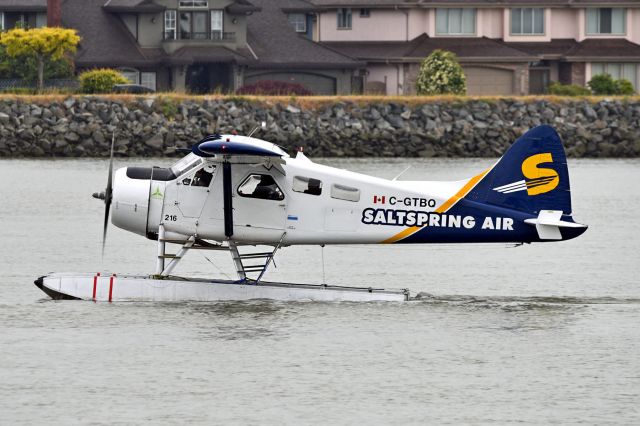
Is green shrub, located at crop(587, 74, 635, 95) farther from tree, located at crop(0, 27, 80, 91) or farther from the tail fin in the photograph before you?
the tail fin

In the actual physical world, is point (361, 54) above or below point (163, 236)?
above

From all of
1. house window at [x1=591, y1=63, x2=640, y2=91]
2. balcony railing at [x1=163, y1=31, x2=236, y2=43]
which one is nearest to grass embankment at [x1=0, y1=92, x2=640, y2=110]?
house window at [x1=591, y1=63, x2=640, y2=91]

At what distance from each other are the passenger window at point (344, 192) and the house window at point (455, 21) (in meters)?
50.0

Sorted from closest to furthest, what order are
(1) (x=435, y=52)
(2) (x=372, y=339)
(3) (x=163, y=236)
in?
(2) (x=372, y=339)
(3) (x=163, y=236)
(1) (x=435, y=52)

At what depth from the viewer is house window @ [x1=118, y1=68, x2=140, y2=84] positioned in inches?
2507

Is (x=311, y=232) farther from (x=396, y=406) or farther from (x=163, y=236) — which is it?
(x=396, y=406)

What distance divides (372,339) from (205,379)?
280 centimetres

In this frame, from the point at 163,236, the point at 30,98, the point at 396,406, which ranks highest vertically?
the point at 30,98

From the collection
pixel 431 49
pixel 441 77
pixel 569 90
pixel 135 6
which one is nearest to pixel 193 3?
pixel 135 6

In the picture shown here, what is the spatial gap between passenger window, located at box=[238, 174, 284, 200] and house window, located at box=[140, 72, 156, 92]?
44973 millimetres

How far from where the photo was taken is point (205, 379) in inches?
658

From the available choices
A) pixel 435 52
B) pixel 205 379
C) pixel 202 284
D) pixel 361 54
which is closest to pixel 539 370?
pixel 205 379

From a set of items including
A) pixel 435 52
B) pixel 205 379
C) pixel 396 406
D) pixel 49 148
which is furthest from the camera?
pixel 435 52

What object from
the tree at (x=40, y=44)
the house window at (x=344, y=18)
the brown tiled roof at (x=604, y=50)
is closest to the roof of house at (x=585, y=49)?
the brown tiled roof at (x=604, y=50)
